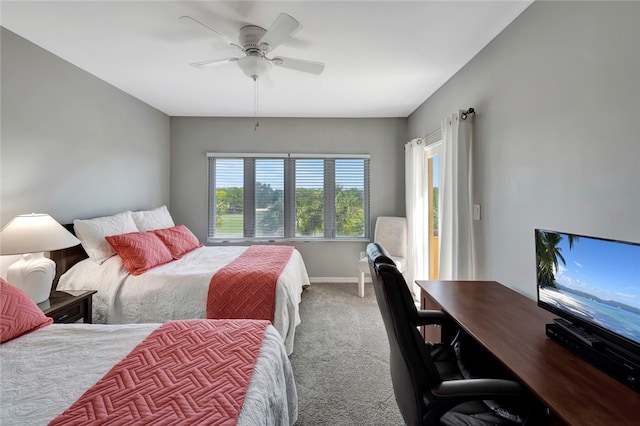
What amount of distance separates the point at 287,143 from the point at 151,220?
2.11 m

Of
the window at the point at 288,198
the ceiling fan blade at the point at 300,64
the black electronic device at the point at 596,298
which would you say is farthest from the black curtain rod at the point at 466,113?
the window at the point at 288,198

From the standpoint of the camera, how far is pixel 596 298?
103cm

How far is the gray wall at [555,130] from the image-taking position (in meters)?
1.19

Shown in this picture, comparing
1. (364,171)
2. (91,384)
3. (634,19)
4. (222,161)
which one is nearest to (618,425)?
(634,19)

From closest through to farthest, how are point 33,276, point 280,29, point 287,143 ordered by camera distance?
point 280,29
point 33,276
point 287,143

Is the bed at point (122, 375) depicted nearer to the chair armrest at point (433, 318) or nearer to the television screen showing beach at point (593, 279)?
the chair armrest at point (433, 318)

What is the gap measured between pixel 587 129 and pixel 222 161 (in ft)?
13.3

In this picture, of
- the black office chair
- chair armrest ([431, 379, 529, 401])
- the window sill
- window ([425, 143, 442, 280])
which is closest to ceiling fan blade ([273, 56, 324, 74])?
the black office chair

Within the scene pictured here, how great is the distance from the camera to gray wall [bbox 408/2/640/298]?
3.90ft

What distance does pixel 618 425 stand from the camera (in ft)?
2.41

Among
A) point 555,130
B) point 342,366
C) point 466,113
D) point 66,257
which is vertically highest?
point 466,113

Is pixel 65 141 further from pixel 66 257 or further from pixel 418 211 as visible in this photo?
pixel 418 211

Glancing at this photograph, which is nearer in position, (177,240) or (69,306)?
(69,306)

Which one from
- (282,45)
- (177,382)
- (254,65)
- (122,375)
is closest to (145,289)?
Result: (122,375)
